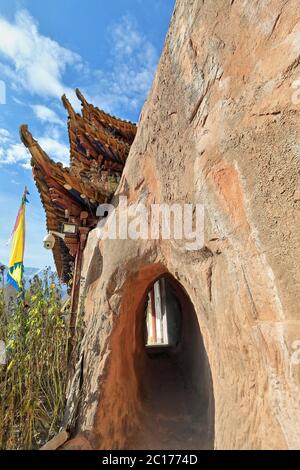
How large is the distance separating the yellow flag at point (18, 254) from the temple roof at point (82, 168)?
1.82ft

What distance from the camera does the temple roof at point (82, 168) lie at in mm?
4449

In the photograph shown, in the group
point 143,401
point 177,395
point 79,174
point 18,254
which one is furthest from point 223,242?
point 177,395

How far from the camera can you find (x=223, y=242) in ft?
7.24

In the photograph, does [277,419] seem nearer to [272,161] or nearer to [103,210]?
[272,161]

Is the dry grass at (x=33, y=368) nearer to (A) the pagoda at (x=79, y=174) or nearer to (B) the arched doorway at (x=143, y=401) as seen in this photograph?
(B) the arched doorway at (x=143, y=401)

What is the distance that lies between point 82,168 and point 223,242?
3.95 meters

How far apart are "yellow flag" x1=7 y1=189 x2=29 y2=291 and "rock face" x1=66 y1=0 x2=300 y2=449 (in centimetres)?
123

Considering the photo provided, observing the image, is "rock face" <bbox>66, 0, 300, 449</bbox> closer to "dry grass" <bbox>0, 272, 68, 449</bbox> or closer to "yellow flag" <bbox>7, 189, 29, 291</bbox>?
"dry grass" <bbox>0, 272, 68, 449</bbox>

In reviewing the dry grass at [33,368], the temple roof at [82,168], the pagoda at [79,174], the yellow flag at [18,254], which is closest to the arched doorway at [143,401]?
the dry grass at [33,368]

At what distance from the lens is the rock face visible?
1.68 metres

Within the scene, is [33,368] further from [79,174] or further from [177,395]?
[79,174]

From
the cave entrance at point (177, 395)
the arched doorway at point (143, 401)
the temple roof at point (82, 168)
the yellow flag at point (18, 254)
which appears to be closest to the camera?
the arched doorway at point (143, 401)
